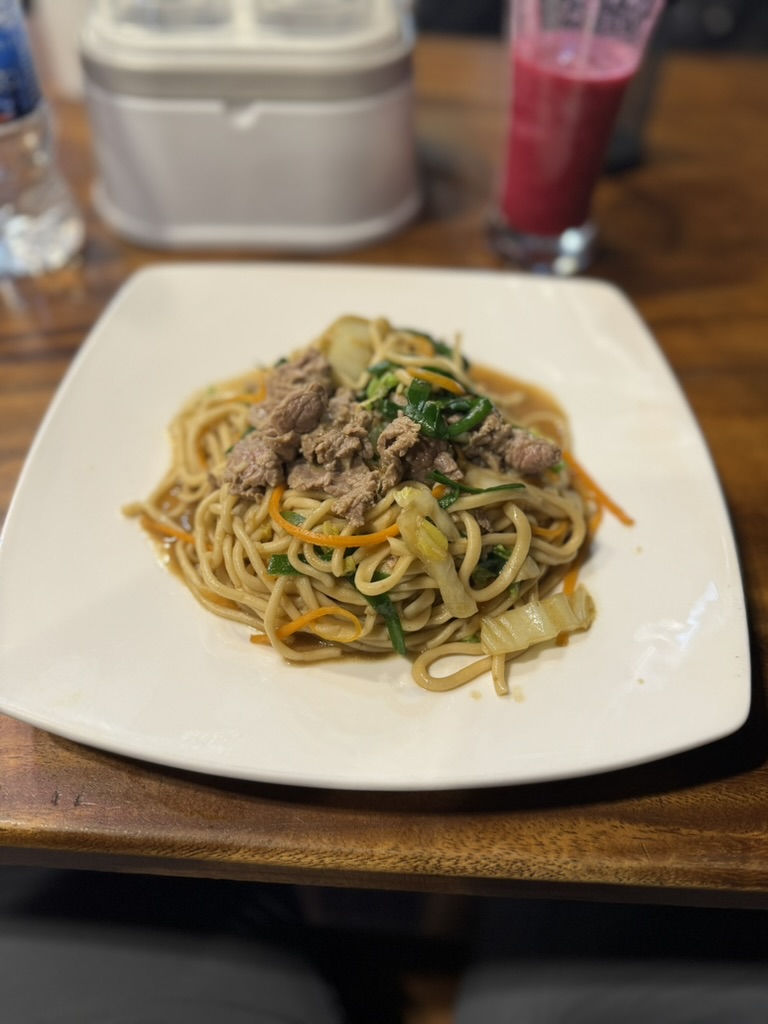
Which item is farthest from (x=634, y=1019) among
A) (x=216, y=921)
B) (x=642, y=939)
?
(x=216, y=921)

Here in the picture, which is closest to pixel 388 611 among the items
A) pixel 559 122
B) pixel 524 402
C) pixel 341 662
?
pixel 341 662

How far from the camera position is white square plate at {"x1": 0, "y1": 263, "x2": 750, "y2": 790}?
4.04ft

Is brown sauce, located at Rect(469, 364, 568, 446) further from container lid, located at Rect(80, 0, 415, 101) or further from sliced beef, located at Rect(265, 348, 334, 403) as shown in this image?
container lid, located at Rect(80, 0, 415, 101)

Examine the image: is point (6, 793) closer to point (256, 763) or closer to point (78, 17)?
point (256, 763)

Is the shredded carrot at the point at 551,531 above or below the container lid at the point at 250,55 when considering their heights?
below

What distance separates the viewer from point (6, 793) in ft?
4.27

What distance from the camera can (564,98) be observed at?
2.22 meters

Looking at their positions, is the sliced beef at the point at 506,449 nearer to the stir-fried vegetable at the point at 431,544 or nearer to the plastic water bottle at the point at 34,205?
the stir-fried vegetable at the point at 431,544

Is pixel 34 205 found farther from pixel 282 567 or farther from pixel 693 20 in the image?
pixel 693 20

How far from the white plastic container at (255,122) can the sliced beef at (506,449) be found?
1.30 metres

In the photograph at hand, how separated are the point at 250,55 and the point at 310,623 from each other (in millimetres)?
1775

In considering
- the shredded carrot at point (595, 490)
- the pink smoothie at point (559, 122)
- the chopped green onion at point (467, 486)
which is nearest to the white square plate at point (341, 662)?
the shredded carrot at point (595, 490)

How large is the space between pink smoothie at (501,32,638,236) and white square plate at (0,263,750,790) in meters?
0.55

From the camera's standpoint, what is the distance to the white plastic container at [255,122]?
2295 millimetres
